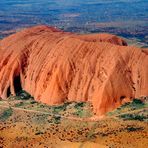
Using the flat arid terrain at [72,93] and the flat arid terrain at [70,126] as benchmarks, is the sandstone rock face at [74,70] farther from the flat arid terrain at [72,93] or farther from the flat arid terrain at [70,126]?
the flat arid terrain at [70,126]

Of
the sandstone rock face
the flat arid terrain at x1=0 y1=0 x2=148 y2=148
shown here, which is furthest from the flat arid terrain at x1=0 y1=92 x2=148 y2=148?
the sandstone rock face

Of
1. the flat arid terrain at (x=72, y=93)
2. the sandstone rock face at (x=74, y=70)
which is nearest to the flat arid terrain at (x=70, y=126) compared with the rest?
the flat arid terrain at (x=72, y=93)

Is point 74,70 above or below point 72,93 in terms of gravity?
above

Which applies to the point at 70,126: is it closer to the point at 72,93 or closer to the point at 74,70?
the point at 72,93

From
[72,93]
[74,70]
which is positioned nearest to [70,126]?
[72,93]

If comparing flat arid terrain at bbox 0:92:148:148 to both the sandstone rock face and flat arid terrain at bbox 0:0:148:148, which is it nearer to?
flat arid terrain at bbox 0:0:148:148

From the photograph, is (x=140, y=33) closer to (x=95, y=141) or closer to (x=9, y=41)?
(x=9, y=41)
